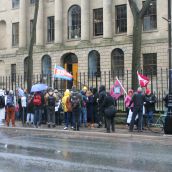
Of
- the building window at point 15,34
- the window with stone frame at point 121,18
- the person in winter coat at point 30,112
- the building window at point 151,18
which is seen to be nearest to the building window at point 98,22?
the window with stone frame at point 121,18

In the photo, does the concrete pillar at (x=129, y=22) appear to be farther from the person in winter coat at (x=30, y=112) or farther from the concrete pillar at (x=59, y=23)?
the person in winter coat at (x=30, y=112)

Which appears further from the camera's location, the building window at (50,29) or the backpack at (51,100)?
the building window at (50,29)

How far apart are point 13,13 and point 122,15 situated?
1488 cm

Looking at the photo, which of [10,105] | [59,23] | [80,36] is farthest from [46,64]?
[10,105]

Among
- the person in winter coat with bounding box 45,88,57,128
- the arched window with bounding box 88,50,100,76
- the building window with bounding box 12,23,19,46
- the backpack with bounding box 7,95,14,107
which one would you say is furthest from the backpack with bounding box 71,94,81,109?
the building window with bounding box 12,23,19,46

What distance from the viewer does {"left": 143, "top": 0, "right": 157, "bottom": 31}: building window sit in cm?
4103

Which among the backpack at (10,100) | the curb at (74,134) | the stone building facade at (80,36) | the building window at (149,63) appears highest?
the stone building facade at (80,36)

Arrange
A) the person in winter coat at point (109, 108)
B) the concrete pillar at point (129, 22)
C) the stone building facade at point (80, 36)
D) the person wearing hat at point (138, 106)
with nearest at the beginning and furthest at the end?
1. the person in winter coat at point (109, 108)
2. the person wearing hat at point (138, 106)
3. the stone building facade at point (80, 36)
4. the concrete pillar at point (129, 22)

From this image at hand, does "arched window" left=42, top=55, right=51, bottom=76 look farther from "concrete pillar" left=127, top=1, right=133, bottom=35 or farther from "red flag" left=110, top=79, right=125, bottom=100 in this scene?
"red flag" left=110, top=79, right=125, bottom=100

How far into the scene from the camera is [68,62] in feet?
155

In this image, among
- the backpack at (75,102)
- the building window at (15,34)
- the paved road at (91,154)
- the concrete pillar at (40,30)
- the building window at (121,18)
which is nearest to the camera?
the paved road at (91,154)

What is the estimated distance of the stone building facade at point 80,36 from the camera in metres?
41.2

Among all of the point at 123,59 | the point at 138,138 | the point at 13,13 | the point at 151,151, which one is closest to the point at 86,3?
the point at 123,59

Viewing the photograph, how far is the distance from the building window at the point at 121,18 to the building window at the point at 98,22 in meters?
1.94
